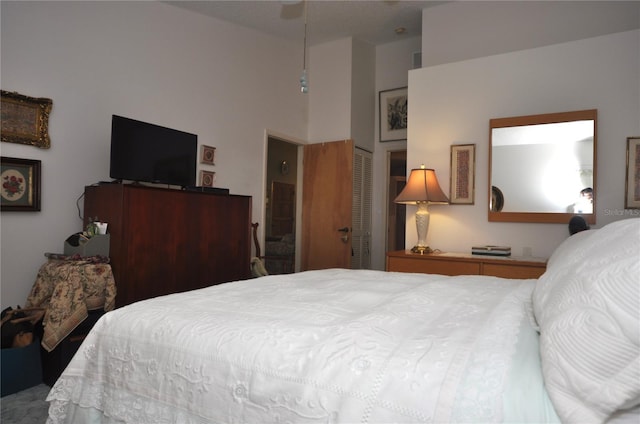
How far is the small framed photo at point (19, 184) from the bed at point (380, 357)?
190cm

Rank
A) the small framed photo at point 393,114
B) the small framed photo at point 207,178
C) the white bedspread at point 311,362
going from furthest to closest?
1. the small framed photo at point 393,114
2. the small framed photo at point 207,178
3. the white bedspread at point 311,362

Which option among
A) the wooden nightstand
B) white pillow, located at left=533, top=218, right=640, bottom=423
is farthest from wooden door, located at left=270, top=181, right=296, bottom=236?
white pillow, located at left=533, top=218, right=640, bottom=423

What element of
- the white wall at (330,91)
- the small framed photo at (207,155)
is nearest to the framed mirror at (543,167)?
the white wall at (330,91)

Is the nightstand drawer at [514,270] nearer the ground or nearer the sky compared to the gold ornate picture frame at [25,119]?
nearer the ground

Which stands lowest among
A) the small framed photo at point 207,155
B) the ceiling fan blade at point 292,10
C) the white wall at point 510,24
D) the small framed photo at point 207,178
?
the small framed photo at point 207,178

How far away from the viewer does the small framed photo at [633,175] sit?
299 centimetres

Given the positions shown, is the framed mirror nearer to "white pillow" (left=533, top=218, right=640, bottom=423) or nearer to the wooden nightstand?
the wooden nightstand

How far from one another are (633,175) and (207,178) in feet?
11.7

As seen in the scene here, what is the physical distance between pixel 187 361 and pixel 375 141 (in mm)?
4650

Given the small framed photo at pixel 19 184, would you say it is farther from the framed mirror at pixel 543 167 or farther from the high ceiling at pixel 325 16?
the framed mirror at pixel 543 167

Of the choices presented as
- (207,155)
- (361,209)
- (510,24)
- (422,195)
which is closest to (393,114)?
(361,209)

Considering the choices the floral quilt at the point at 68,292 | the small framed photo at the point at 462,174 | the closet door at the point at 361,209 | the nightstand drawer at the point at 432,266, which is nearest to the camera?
the floral quilt at the point at 68,292

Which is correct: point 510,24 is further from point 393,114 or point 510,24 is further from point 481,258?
point 481,258

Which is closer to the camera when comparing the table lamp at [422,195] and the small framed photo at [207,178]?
the table lamp at [422,195]
